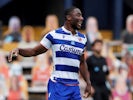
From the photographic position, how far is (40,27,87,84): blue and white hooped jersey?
8039 millimetres

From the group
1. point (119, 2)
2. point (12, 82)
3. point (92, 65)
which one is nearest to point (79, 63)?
point (92, 65)

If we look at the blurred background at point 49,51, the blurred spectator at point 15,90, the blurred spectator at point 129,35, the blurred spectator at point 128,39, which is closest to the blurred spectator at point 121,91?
the blurred background at point 49,51

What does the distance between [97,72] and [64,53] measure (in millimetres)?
4331

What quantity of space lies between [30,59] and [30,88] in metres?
0.84

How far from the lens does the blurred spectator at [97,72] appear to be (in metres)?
12.2

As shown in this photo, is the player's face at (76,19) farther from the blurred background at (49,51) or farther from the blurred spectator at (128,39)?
the blurred spectator at (128,39)

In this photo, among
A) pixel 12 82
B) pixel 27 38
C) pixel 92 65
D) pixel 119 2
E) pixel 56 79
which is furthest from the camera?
pixel 119 2

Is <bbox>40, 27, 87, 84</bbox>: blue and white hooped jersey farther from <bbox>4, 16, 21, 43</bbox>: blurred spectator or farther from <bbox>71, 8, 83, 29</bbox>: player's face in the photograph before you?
<bbox>4, 16, 21, 43</bbox>: blurred spectator

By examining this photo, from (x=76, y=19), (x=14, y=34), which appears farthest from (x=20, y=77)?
(x=76, y=19)

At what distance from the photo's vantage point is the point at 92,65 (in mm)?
12188

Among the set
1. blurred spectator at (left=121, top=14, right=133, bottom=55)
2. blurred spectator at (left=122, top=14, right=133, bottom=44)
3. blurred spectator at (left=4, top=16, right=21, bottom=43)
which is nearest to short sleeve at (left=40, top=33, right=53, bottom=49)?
blurred spectator at (left=4, top=16, right=21, bottom=43)

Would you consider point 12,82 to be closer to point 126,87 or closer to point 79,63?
point 126,87

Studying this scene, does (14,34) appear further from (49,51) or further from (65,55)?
(65,55)

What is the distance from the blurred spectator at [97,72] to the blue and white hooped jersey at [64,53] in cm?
410
